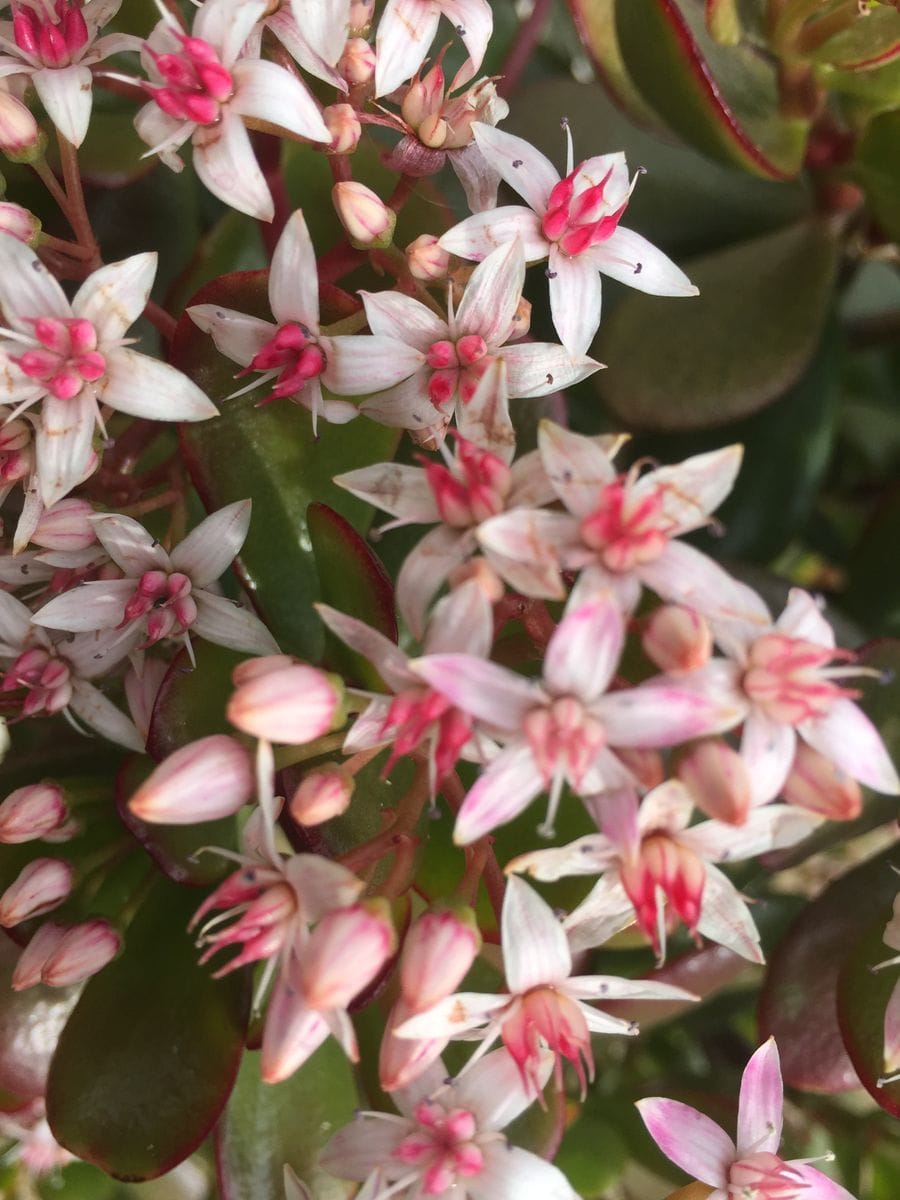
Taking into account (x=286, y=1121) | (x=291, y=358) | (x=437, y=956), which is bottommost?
(x=286, y=1121)

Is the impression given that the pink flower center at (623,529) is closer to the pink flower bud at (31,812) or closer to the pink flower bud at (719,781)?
the pink flower bud at (719,781)

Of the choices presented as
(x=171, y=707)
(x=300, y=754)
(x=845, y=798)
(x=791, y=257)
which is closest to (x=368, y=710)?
(x=300, y=754)

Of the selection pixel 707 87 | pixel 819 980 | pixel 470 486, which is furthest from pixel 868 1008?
pixel 707 87

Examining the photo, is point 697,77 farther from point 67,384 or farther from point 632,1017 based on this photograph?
point 632,1017

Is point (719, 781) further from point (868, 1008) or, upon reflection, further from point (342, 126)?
point (342, 126)

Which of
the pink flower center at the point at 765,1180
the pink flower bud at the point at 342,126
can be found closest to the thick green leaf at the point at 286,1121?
the pink flower center at the point at 765,1180

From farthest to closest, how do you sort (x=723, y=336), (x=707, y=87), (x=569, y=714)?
1. (x=723, y=336)
2. (x=707, y=87)
3. (x=569, y=714)

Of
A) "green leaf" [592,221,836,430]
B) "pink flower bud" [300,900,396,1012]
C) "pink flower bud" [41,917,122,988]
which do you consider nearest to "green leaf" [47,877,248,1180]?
"pink flower bud" [41,917,122,988]
